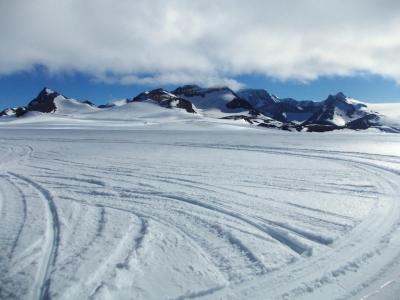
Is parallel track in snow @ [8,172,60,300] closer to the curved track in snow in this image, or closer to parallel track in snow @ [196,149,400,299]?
the curved track in snow

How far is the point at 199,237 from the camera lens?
4.25 m

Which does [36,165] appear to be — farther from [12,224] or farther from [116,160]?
[12,224]

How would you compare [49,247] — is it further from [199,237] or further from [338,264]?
[338,264]

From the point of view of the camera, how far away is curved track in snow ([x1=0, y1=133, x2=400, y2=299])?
3.17m

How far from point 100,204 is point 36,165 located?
6484mm

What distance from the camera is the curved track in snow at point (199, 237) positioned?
3.17 metres

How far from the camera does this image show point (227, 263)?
3.57 meters

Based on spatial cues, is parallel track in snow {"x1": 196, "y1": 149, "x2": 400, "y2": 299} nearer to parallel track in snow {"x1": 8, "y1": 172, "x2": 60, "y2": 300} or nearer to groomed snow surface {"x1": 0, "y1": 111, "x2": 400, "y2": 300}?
groomed snow surface {"x1": 0, "y1": 111, "x2": 400, "y2": 300}

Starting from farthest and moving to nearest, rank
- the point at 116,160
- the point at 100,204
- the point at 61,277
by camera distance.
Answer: the point at 116,160
the point at 100,204
the point at 61,277

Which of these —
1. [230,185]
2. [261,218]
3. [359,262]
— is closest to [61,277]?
[261,218]

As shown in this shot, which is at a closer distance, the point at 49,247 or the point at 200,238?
the point at 49,247

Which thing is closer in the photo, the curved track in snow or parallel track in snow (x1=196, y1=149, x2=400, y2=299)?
parallel track in snow (x1=196, y1=149, x2=400, y2=299)

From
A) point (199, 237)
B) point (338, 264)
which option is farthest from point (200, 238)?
point (338, 264)

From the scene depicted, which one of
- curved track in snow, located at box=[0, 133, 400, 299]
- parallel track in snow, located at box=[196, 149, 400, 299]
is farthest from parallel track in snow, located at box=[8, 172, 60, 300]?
parallel track in snow, located at box=[196, 149, 400, 299]
